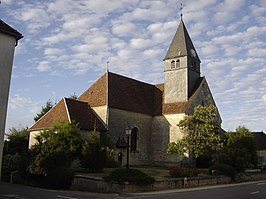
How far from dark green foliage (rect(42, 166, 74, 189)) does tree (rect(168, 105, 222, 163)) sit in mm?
14440

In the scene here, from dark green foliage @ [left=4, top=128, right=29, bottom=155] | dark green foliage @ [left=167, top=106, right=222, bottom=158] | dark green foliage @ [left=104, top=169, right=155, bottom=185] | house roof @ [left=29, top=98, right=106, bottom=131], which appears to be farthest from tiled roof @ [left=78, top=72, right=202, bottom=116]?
dark green foliage @ [left=104, top=169, right=155, bottom=185]

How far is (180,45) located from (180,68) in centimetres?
308

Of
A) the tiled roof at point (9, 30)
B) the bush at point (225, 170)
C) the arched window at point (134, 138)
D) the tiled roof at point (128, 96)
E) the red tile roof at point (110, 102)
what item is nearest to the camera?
the tiled roof at point (9, 30)

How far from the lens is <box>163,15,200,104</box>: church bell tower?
38.0 meters

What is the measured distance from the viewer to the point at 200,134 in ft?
99.8

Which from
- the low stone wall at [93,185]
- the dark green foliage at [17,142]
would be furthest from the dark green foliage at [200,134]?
the dark green foliage at [17,142]

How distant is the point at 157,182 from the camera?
18.7m

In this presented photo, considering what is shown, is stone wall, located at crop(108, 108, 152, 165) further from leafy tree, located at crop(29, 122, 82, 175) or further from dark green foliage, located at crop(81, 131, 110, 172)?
leafy tree, located at crop(29, 122, 82, 175)

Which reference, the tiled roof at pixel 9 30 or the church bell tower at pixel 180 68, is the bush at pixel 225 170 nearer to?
the church bell tower at pixel 180 68

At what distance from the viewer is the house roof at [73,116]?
2997 cm

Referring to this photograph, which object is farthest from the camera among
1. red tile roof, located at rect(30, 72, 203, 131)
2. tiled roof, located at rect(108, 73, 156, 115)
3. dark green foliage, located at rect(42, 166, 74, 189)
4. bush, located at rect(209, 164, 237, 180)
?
tiled roof, located at rect(108, 73, 156, 115)

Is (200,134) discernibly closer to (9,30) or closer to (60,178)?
(60,178)

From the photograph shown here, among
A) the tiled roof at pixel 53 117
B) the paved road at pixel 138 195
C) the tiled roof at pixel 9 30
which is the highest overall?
the tiled roof at pixel 9 30

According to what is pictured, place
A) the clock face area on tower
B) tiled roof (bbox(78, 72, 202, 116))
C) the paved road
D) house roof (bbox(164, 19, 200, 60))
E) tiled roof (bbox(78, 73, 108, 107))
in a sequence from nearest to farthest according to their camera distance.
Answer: the paved road
tiled roof (bbox(78, 73, 108, 107))
tiled roof (bbox(78, 72, 202, 116))
house roof (bbox(164, 19, 200, 60))
the clock face area on tower
